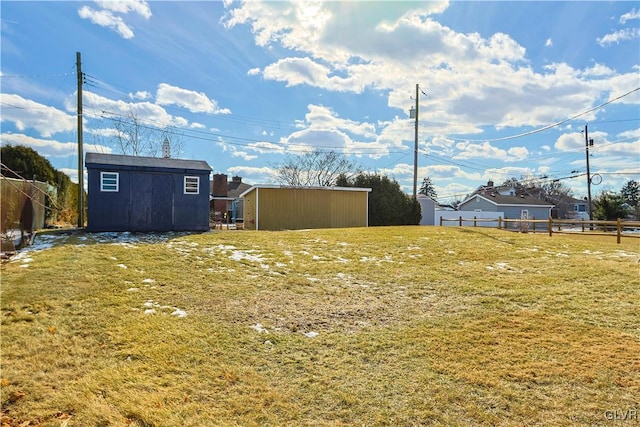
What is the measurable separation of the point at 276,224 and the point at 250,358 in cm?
1515

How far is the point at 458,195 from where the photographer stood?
165 feet

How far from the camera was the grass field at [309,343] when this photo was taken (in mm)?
2926

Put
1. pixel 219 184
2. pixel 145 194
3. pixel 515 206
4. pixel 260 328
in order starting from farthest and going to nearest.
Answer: pixel 515 206
pixel 219 184
pixel 145 194
pixel 260 328

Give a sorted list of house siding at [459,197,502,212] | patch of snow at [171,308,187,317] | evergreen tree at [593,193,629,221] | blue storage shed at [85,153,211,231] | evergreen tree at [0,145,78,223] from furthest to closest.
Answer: house siding at [459,197,502,212] → evergreen tree at [593,193,629,221] → evergreen tree at [0,145,78,223] → blue storage shed at [85,153,211,231] → patch of snow at [171,308,187,317]

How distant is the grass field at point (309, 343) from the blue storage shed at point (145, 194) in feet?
14.2

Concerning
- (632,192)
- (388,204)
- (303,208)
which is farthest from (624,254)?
(632,192)

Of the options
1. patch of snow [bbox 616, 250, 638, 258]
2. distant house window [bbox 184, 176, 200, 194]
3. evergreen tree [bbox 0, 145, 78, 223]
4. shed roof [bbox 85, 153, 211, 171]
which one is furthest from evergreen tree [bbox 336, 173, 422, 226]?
evergreen tree [bbox 0, 145, 78, 223]

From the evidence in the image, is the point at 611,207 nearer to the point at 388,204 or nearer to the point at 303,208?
the point at 388,204

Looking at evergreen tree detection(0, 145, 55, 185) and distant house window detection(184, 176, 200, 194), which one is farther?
evergreen tree detection(0, 145, 55, 185)

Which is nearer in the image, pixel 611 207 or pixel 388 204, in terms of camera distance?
pixel 388 204

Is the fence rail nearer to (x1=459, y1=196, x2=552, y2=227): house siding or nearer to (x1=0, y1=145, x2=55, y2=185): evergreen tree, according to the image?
(x1=459, y1=196, x2=552, y2=227): house siding

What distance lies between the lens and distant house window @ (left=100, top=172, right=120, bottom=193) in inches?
473

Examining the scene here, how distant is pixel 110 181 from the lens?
12.1m

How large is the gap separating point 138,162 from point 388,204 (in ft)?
46.7
